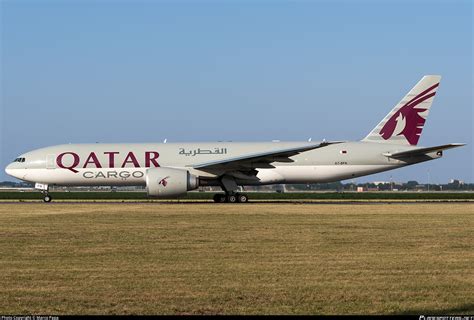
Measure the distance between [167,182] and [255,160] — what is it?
437 cm

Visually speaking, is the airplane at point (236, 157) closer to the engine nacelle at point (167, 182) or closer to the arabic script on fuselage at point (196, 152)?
the arabic script on fuselage at point (196, 152)

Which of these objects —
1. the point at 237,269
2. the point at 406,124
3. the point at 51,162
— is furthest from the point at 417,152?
the point at 237,269

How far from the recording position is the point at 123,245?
1443 cm

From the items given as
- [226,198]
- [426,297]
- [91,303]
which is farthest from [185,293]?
[226,198]

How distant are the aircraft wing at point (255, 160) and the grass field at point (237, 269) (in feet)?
44.8

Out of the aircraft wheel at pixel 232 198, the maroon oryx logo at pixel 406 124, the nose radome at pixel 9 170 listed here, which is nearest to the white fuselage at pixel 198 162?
the aircraft wheel at pixel 232 198

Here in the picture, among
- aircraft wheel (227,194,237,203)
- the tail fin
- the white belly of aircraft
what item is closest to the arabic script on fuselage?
the white belly of aircraft

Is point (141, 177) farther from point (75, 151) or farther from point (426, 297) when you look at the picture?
point (426, 297)

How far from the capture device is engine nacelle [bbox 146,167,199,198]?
32562 millimetres

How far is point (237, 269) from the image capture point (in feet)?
36.3

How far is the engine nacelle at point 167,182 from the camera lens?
107 feet

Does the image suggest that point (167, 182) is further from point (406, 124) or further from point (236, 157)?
point (406, 124)

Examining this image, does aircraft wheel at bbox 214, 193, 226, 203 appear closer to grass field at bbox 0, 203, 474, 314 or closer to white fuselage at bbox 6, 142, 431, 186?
white fuselage at bbox 6, 142, 431, 186

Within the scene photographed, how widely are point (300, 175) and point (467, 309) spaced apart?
28.2 metres
